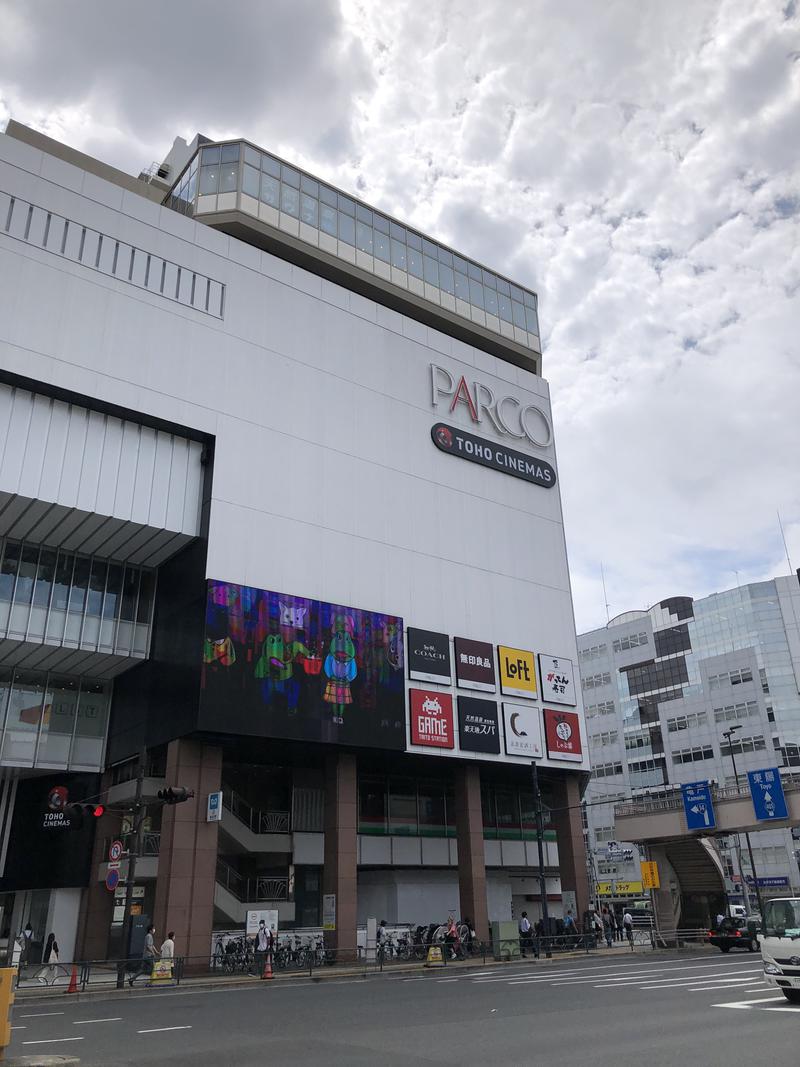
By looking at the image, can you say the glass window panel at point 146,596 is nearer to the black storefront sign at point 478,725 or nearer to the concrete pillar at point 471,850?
the black storefront sign at point 478,725

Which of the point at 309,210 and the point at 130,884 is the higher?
the point at 309,210

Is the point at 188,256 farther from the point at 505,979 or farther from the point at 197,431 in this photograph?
the point at 505,979

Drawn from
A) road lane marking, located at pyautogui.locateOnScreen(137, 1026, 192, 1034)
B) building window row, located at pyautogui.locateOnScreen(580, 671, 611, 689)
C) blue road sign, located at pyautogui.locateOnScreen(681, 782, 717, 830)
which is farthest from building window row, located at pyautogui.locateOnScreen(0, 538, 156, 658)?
building window row, located at pyautogui.locateOnScreen(580, 671, 611, 689)

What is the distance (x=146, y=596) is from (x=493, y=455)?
2264 cm

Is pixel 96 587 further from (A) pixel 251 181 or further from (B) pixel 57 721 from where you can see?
(A) pixel 251 181

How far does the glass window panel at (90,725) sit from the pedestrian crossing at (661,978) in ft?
65.7

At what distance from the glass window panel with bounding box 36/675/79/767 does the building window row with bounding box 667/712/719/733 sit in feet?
242

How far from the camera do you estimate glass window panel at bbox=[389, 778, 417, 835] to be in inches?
1905

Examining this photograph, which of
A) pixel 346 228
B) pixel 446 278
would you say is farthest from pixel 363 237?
pixel 446 278

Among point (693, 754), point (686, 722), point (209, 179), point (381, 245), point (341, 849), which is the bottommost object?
point (341, 849)

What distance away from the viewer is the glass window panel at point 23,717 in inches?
1487

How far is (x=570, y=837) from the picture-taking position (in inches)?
1886

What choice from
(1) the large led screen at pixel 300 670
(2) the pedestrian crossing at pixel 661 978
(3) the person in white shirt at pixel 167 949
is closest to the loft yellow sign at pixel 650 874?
(2) the pedestrian crossing at pixel 661 978

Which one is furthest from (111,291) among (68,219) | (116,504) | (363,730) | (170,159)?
(170,159)
